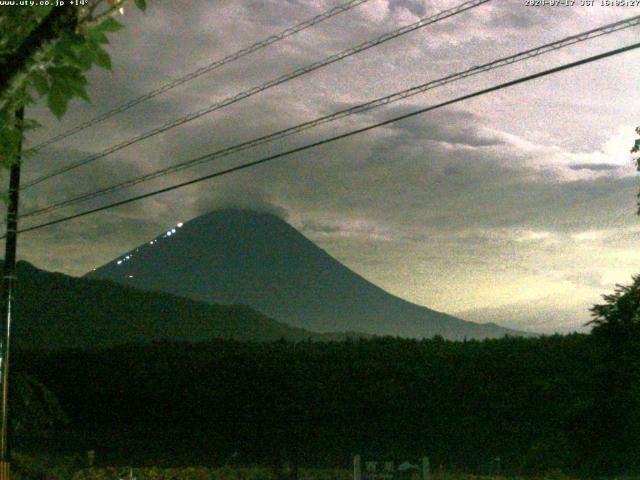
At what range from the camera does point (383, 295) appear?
178250mm

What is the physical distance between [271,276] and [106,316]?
399ft

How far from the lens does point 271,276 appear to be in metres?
170

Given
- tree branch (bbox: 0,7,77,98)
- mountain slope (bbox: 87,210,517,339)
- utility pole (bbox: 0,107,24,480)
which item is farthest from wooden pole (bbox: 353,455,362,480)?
mountain slope (bbox: 87,210,517,339)

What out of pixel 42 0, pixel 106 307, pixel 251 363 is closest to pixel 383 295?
pixel 106 307

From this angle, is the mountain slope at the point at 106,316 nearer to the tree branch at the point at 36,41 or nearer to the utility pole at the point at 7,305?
the utility pole at the point at 7,305

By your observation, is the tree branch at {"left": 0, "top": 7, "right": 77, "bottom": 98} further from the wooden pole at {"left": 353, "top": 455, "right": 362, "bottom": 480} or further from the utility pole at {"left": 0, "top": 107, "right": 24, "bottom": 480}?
the utility pole at {"left": 0, "top": 107, "right": 24, "bottom": 480}

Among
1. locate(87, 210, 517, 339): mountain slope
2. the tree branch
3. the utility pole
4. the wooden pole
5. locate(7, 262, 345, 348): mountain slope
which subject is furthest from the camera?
locate(87, 210, 517, 339): mountain slope

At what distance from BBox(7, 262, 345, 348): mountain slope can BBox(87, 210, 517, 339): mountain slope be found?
8474 cm

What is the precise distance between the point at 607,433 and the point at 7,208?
11.0 meters

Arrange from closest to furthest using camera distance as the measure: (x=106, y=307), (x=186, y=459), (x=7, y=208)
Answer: (x=7, y=208), (x=186, y=459), (x=106, y=307)

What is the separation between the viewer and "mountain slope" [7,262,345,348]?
4591 cm

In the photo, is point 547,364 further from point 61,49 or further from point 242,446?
point 61,49

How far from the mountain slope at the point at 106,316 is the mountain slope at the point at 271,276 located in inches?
3336

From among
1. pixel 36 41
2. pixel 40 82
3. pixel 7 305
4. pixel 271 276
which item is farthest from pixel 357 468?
pixel 271 276
